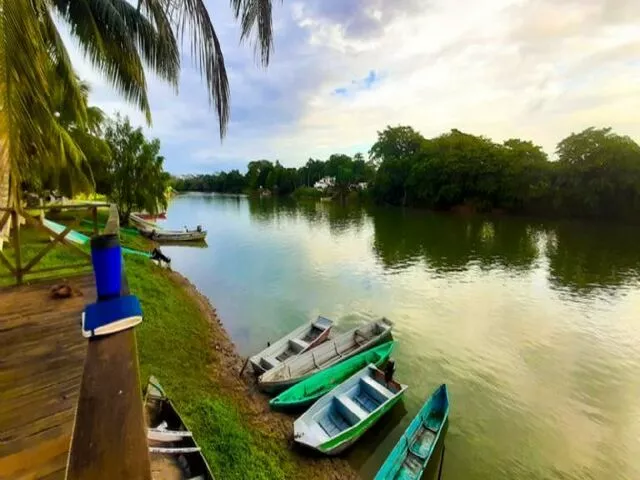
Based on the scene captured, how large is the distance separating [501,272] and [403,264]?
19.4 ft

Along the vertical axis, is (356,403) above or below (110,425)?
below

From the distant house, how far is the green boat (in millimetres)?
87681

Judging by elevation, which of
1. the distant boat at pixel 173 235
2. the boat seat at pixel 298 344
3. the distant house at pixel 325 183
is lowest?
the boat seat at pixel 298 344

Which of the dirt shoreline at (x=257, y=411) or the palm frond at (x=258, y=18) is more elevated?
the palm frond at (x=258, y=18)

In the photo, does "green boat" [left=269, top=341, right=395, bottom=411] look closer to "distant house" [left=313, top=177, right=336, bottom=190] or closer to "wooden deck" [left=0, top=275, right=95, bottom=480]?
"wooden deck" [left=0, top=275, right=95, bottom=480]

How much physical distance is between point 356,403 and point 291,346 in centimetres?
328

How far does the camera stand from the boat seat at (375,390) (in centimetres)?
846

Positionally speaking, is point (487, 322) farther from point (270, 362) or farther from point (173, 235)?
point (173, 235)

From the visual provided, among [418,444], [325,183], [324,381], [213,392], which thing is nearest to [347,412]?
[324,381]

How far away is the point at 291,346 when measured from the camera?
36.7ft

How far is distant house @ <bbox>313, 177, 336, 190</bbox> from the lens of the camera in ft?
319

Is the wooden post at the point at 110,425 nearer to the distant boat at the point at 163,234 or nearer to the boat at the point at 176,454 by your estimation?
the boat at the point at 176,454

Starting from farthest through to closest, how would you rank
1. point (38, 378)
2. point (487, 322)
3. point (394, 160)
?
1. point (394, 160)
2. point (487, 322)
3. point (38, 378)

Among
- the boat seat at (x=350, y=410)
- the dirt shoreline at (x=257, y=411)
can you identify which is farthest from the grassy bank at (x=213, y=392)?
the boat seat at (x=350, y=410)
